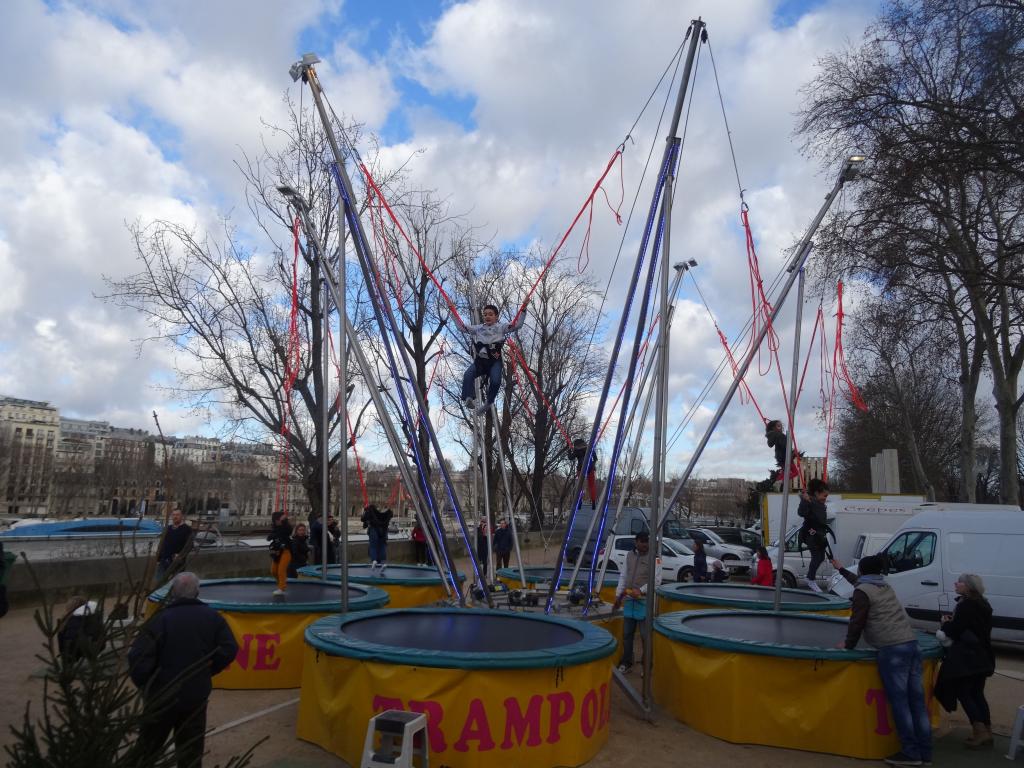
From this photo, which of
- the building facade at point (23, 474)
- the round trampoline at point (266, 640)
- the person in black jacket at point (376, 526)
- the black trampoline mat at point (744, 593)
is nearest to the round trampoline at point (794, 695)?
the black trampoline mat at point (744, 593)

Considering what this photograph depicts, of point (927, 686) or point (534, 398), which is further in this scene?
point (534, 398)

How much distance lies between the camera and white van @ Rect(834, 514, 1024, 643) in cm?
1104

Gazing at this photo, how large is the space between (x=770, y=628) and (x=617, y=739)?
242 cm

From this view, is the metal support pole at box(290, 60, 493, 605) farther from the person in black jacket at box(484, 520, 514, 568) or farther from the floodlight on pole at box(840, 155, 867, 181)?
the person in black jacket at box(484, 520, 514, 568)

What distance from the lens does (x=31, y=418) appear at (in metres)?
114

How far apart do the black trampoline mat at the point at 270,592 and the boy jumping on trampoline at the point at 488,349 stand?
304cm

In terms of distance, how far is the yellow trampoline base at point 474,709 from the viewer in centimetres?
529

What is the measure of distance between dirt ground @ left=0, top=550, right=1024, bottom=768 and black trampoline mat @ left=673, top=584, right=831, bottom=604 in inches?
108

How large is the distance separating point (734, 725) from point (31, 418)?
130 m

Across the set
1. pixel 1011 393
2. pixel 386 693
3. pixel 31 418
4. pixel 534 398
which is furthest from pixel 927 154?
pixel 31 418

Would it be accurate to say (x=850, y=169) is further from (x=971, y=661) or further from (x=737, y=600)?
(x=737, y=600)

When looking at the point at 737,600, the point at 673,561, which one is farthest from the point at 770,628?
the point at 673,561

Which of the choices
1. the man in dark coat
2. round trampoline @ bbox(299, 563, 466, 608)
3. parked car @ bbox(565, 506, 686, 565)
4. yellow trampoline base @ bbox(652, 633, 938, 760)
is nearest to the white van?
yellow trampoline base @ bbox(652, 633, 938, 760)

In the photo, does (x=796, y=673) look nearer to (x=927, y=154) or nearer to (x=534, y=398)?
(x=927, y=154)
